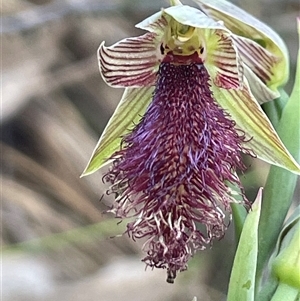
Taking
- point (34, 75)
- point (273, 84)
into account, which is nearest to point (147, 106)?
point (273, 84)

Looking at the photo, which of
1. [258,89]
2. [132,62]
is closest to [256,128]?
[258,89]

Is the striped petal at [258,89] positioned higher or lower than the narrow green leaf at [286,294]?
higher

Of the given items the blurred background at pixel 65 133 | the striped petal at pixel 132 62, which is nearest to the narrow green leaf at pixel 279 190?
the striped petal at pixel 132 62

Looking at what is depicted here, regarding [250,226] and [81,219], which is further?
[81,219]

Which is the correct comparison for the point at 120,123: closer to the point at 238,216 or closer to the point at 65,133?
the point at 238,216

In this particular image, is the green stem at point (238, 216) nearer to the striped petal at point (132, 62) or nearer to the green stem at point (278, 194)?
the green stem at point (278, 194)

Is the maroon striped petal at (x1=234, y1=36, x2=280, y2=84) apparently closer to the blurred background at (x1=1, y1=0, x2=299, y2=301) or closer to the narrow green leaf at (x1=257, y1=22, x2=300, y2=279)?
the narrow green leaf at (x1=257, y1=22, x2=300, y2=279)

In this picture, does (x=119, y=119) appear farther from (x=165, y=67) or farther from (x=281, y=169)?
(x=281, y=169)
